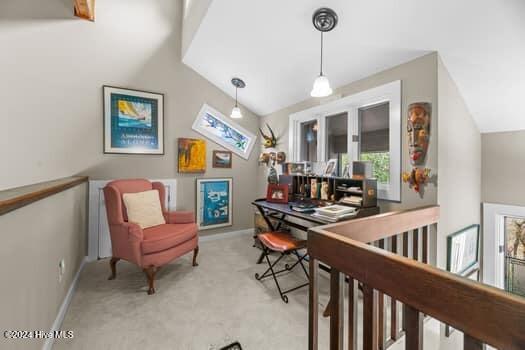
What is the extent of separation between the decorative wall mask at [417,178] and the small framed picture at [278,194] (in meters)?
1.40

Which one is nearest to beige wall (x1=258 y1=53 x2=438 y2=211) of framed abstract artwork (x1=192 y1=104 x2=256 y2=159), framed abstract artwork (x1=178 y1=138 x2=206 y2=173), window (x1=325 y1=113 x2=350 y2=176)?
window (x1=325 y1=113 x2=350 y2=176)

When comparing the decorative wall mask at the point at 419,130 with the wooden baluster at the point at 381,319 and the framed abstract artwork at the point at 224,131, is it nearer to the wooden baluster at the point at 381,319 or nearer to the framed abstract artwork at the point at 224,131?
the wooden baluster at the point at 381,319

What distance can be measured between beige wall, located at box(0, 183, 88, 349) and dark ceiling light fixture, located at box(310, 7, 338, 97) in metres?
2.03

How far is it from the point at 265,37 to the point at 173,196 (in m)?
2.55

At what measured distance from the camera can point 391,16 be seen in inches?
67.3

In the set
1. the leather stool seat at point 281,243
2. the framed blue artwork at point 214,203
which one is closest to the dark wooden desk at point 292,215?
the leather stool seat at point 281,243

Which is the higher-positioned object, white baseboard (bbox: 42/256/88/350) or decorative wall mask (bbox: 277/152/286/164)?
decorative wall mask (bbox: 277/152/286/164)

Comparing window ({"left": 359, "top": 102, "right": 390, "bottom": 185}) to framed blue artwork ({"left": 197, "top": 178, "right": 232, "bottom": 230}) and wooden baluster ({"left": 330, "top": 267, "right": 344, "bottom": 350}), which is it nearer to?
wooden baluster ({"left": 330, "top": 267, "right": 344, "bottom": 350})

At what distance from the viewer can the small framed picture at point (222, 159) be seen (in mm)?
3803

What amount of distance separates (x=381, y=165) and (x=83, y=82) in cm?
377

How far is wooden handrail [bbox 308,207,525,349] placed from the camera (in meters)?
0.57

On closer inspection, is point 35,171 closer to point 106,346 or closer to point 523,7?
point 106,346

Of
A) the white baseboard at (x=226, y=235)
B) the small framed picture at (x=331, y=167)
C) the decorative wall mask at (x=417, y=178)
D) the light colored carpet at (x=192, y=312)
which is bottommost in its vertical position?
the light colored carpet at (x=192, y=312)

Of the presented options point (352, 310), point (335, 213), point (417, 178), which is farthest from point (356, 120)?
point (352, 310)
